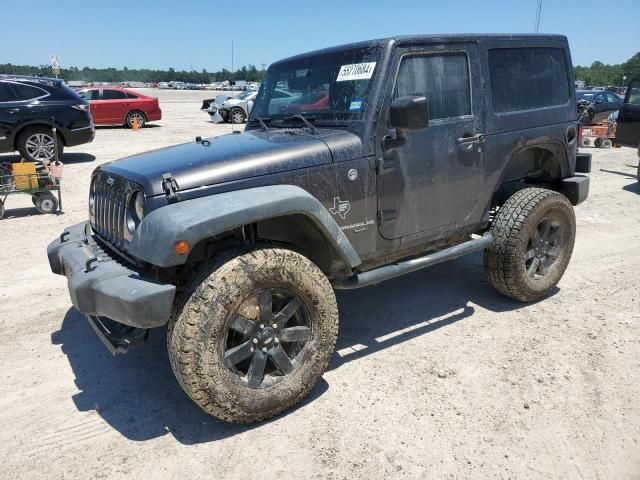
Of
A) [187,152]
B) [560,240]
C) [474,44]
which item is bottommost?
[560,240]

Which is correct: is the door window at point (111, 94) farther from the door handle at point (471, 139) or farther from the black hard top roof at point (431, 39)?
the door handle at point (471, 139)

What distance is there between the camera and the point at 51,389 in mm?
3381

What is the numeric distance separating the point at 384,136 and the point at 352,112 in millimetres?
275

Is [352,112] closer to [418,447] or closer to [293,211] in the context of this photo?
[293,211]

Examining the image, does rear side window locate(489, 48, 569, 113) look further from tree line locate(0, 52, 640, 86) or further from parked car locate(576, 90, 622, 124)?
tree line locate(0, 52, 640, 86)

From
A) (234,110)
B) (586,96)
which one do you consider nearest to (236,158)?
(234,110)

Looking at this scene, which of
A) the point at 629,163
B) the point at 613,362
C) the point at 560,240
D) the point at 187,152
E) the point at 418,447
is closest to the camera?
the point at 418,447

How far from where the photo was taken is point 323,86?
12.3ft

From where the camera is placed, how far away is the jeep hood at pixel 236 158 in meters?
2.89

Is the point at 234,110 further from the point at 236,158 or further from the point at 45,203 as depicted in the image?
the point at 236,158

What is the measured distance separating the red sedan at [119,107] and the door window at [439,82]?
1677 centimetres

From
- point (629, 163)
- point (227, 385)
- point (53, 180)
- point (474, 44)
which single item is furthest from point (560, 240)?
point (629, 163)

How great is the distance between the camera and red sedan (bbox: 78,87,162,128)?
18.1m

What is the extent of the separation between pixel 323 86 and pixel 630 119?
30.6 ft
